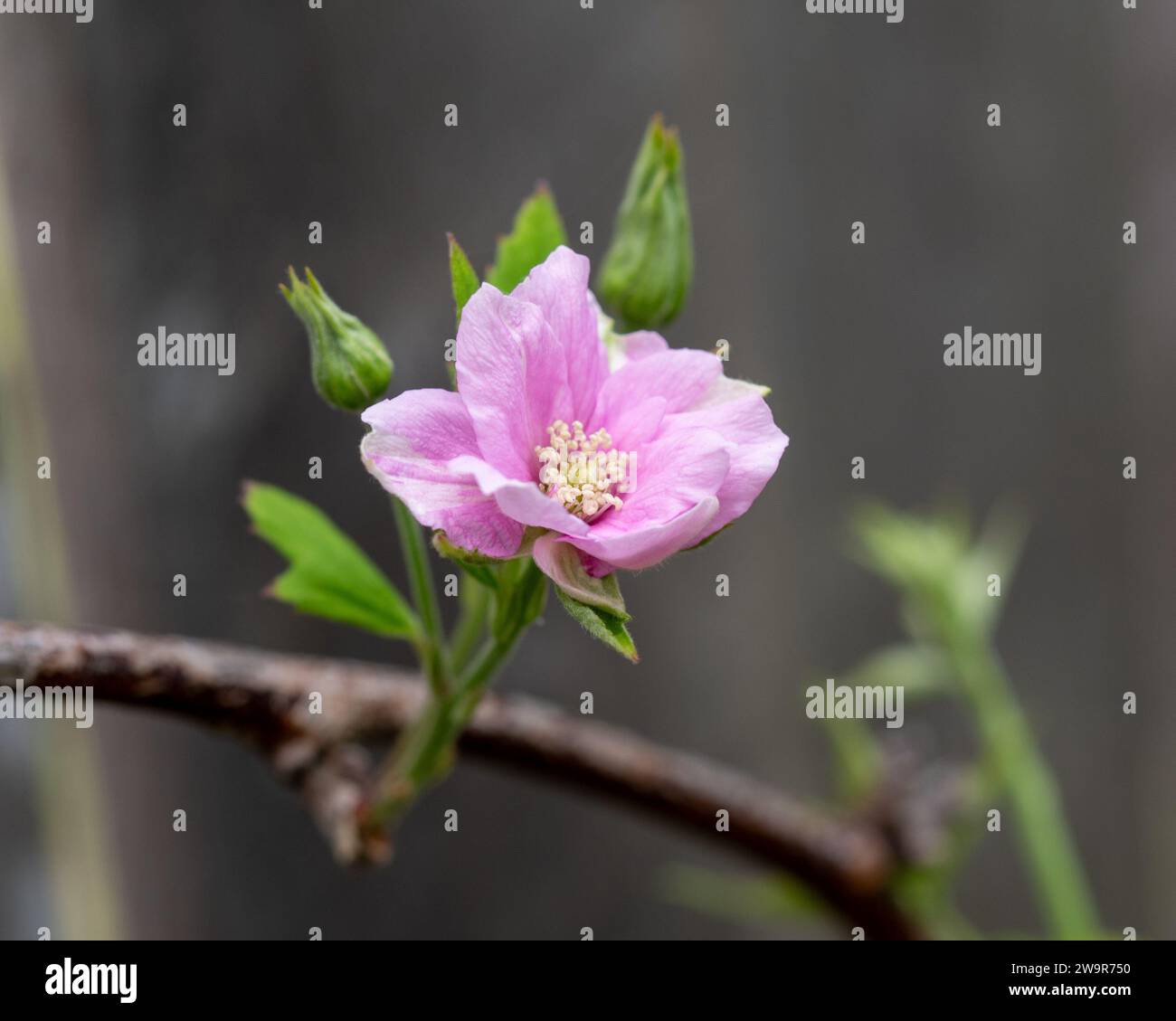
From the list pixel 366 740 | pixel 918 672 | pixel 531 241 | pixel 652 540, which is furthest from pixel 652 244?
pixel 918 672

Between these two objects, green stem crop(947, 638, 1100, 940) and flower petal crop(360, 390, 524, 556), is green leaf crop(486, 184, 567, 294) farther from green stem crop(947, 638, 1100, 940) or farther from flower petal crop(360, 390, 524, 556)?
green stem crop(947, 638, 1100, 940)

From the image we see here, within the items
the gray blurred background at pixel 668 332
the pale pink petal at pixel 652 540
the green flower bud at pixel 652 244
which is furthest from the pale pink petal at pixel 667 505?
the gray blurred background at pixel 668 332

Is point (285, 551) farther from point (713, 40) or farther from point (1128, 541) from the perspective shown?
point (1128, 541)

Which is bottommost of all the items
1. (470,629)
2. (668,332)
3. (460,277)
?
(470,629)

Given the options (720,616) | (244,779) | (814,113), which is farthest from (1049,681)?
(244,779)

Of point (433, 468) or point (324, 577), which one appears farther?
point (324, 577)

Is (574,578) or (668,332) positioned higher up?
(668,332)

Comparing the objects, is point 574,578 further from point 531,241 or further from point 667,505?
point 531,241
